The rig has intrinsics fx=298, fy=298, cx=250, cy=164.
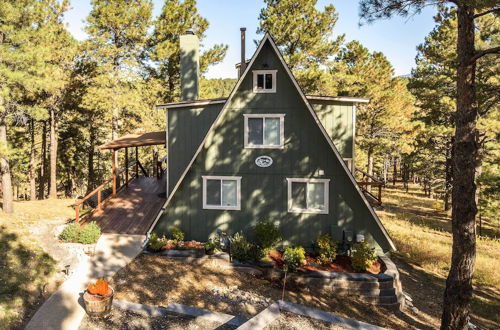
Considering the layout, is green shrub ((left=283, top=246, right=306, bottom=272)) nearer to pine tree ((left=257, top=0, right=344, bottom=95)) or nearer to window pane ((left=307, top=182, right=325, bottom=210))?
window pane ((left=307, top=182, right=325, bottom=210))

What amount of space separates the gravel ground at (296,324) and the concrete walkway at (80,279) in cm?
531

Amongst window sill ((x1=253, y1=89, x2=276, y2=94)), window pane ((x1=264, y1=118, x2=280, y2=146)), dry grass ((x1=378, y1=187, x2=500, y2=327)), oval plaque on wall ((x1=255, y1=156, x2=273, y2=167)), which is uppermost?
window sill ((x1=253, y1=89, x2=276, y2=94))

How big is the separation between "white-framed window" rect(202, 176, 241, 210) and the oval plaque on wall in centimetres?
120

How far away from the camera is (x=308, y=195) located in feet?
41.4

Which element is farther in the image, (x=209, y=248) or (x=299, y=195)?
(x=299, y=195)

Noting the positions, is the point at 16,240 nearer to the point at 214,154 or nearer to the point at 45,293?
the point at 45,293

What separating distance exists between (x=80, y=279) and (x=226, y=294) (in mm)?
5122

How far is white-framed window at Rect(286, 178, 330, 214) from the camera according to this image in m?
12.5

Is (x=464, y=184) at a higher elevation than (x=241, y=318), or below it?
higher

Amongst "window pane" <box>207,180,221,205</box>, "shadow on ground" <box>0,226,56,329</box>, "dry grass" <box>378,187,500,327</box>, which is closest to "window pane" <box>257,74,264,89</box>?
"window pane" <box>207,180,221,205</box>

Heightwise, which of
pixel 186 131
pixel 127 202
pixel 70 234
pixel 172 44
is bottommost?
pixel 70 234

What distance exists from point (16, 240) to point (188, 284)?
7789mm

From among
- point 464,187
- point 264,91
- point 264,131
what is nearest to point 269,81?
point 264,91

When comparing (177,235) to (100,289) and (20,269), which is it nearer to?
(100,289)
